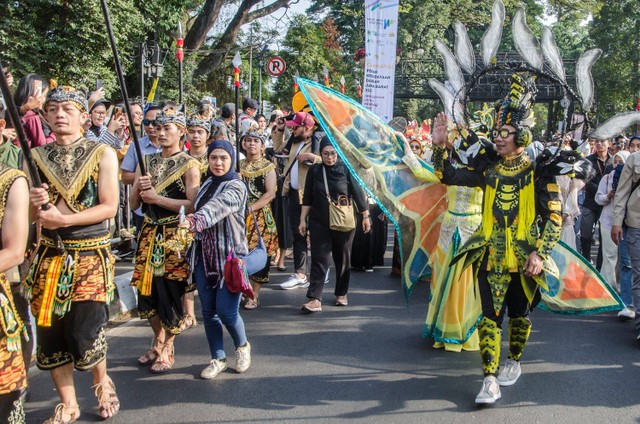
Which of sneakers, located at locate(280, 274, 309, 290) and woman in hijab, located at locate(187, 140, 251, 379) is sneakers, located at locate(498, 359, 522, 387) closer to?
woman in hijab, located at locate(187, 140, 251, 379)

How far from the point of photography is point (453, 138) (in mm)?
4949

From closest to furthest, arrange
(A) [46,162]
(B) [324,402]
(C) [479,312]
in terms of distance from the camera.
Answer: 1. (A) [46,162]
2. (B) [324,402]
3. (C) [479,312]

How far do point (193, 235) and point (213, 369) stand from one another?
113cm

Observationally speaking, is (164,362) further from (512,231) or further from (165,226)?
(512,231)

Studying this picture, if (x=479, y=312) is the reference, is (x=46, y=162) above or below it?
above

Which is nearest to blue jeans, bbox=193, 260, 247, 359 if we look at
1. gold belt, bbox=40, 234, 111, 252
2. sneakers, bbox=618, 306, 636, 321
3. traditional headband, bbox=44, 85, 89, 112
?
gold belt, bbox=40, 234, 111, 252

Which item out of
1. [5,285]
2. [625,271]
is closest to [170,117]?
[5,285]

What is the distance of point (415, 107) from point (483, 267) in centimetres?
3589

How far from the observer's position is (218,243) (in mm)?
4648

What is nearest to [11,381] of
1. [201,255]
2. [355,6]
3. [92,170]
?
[92,170]

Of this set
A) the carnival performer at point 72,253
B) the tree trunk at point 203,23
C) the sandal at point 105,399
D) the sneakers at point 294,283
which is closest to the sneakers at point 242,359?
the sandal at point 105,399

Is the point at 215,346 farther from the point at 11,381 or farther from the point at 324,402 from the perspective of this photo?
the point at 11,381

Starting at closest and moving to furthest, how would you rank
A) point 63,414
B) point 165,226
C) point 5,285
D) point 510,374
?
point 5,285 < point 63,414 < point 510,374 < point 165,226

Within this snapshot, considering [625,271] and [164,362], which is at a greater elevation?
[625,271]
